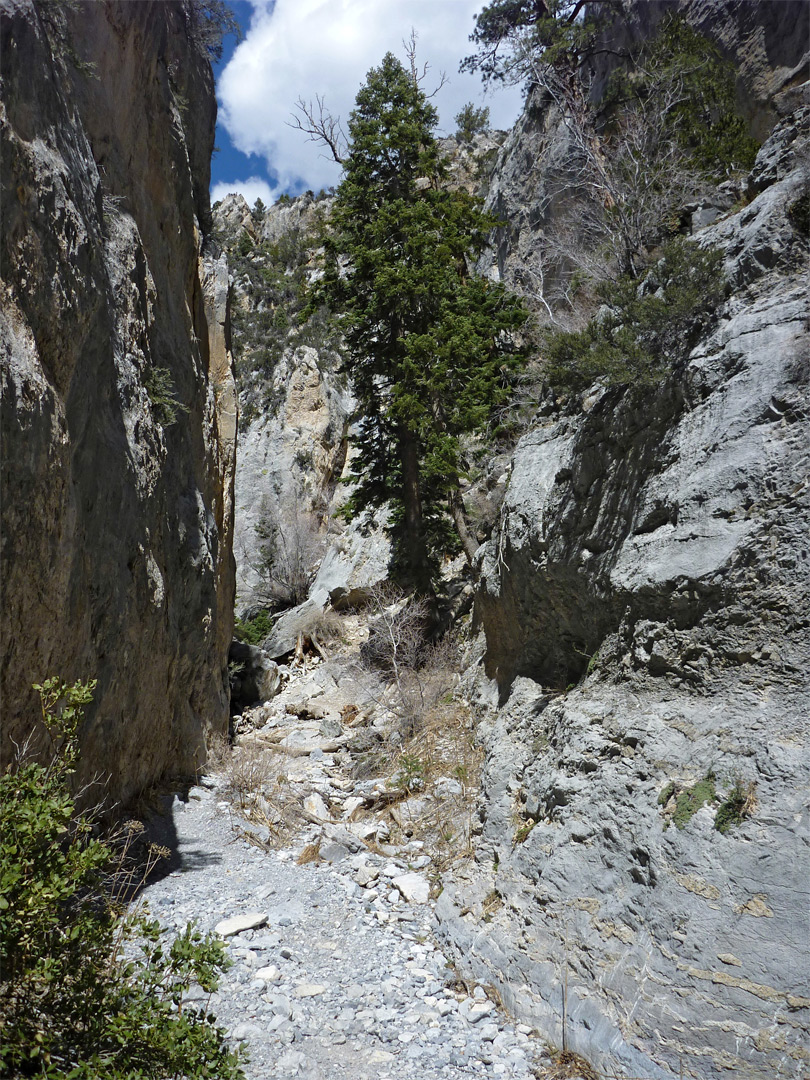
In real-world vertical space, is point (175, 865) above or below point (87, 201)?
below

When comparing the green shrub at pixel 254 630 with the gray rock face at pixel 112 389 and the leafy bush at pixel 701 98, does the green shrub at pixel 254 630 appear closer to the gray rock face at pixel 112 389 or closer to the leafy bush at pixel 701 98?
the gray rock face at pixel 112 389

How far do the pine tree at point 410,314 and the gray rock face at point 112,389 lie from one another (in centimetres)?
444

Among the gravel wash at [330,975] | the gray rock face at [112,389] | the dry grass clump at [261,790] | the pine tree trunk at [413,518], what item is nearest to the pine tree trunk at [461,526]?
the pine tree trunk at [413,518]

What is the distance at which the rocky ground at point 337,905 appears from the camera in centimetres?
484

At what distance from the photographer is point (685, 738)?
211 inches

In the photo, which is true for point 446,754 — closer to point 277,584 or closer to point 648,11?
point 277,584

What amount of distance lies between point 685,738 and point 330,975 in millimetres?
3419

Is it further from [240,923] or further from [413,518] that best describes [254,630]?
[240,923]

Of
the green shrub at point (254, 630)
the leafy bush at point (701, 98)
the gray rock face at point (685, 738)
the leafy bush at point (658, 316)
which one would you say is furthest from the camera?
the green shrub at point (254, 630)

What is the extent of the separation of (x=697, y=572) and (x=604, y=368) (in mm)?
2427

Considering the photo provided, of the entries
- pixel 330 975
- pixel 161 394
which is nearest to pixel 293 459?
pixel 161 394

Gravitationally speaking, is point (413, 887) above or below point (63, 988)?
below

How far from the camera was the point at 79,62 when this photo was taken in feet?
22.7

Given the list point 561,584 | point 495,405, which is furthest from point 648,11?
point 561,584
